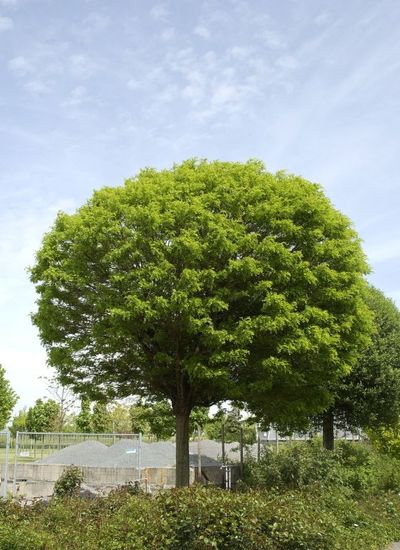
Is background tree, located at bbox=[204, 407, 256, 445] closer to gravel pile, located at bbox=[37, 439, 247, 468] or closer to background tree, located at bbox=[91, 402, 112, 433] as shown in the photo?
gravel pile, located at bbox=[37, 439, 247, 468]

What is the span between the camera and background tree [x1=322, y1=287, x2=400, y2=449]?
25.6m

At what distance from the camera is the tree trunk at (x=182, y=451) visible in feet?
62.7

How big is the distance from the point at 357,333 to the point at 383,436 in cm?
1565

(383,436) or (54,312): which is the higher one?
(54,312)

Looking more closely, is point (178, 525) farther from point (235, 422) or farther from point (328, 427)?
point (328, 427)

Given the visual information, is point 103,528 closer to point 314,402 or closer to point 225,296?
point 225,296

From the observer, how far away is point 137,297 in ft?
55.9

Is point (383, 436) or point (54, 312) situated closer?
point (54, 312)

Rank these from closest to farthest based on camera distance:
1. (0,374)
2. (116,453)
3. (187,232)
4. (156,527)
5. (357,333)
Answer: (156,527) < (187,232) < (357,333) < (116,453) < (0,374)

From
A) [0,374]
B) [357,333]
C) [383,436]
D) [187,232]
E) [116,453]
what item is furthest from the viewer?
[0,374]

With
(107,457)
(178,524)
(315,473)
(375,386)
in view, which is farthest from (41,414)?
(178,524)

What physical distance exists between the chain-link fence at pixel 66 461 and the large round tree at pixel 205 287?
10.8ft

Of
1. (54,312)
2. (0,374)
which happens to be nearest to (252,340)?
(54,312)

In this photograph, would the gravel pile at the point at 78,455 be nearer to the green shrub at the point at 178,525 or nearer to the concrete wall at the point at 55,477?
the concrete wall at the point at 55,477
